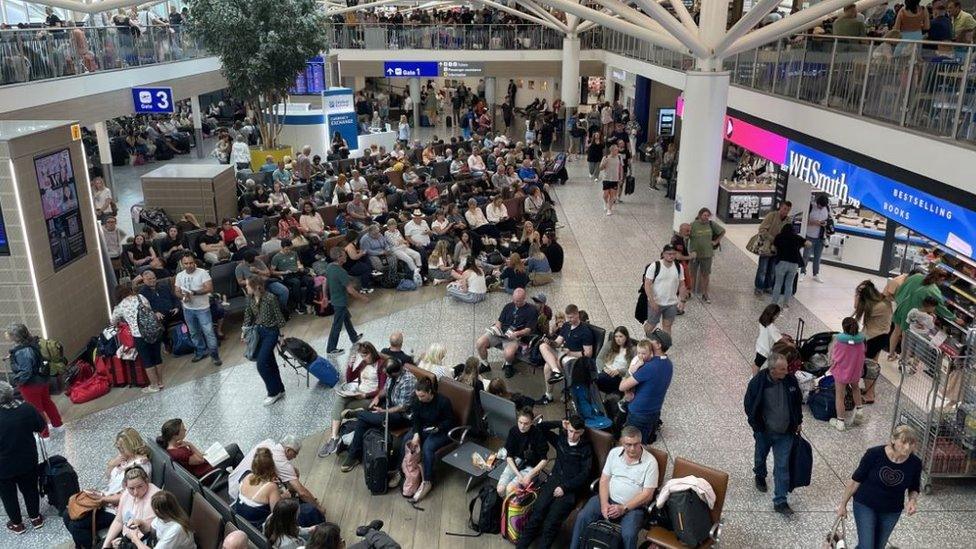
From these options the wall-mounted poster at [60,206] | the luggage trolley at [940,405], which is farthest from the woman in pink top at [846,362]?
the wall-mounted poster at [60,206]

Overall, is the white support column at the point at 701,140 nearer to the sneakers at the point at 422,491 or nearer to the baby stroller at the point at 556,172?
the sneakers at the point at 422,491

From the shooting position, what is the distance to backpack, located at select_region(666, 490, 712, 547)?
20.1ft

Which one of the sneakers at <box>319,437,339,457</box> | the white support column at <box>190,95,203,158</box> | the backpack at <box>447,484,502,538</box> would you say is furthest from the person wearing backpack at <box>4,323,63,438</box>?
the white support column at <box>190,95,203,158</box>

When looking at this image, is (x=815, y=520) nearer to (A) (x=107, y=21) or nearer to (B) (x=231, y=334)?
(B) (x=231, y=334)

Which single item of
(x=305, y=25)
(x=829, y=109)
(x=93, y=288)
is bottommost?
(x=93, y=288)

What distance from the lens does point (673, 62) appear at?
2158 cm

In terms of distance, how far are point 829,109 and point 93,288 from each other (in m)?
11.5

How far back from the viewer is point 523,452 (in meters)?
7.28

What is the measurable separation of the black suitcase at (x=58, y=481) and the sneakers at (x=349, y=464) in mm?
2527

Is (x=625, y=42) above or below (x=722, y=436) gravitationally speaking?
above

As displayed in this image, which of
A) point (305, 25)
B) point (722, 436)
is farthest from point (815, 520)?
point (305, 25)

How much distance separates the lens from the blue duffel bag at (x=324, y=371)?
989 cm

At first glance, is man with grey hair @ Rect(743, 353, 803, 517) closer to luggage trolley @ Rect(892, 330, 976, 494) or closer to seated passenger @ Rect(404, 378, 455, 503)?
luggage trolley @ Rect(892, 330, 976, 494)

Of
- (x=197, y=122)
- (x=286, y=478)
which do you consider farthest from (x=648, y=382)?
(x=197, y=122)
